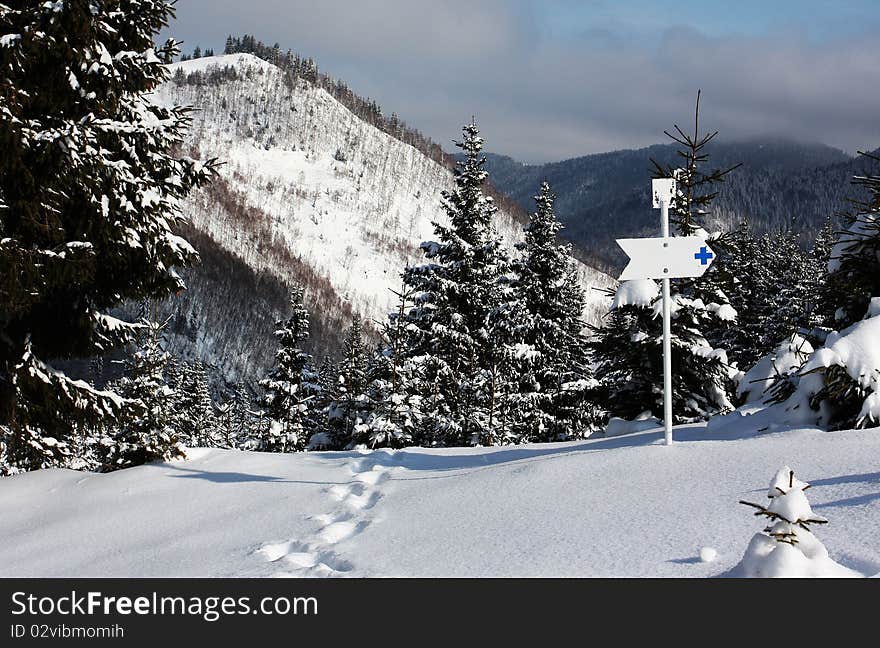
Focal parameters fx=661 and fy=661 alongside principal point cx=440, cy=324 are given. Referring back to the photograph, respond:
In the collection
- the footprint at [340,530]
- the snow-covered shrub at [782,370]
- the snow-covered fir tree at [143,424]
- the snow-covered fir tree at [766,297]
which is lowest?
the footprint at [340,530]

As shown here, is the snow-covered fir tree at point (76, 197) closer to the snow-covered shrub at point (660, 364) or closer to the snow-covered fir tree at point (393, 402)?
the snow-covered shrub at point (660, 364)

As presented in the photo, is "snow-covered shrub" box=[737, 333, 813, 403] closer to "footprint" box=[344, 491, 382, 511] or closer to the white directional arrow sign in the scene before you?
the white directional arrow sign

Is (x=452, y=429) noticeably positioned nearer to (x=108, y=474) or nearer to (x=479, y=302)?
(x=479, y=302)

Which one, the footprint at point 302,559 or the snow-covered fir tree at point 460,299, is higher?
the snow-covered fir tree at point 460,299

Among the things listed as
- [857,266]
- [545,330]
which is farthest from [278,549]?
[545,330]

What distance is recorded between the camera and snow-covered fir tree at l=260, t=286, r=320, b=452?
2734cm

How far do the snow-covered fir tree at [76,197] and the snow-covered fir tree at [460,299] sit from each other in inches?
443

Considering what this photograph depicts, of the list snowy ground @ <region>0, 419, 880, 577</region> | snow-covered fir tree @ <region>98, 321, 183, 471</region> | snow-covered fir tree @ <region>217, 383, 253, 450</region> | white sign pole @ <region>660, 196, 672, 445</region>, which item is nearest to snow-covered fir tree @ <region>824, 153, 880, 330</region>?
snowy ground @ <region>0, 419, 880, 577</region>

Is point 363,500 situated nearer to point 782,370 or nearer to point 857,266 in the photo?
point 782,370

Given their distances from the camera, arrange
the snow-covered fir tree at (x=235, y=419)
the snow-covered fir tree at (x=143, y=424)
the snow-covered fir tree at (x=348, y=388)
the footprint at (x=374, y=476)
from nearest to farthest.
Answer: the footprint at (x=374, y=476)
the snow-covered fir tree at (x=143, y=424)
the snow-covered fir tree at (x=348, y=388)
the snow-covered fir tree at (x=235, y=419)

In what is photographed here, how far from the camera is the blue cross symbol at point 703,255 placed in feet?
22.0

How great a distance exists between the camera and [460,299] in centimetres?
2125

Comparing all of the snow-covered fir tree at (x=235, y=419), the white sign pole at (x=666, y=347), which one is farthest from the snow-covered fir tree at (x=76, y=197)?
the snow-covered fir tree at (x=235, y=419)
